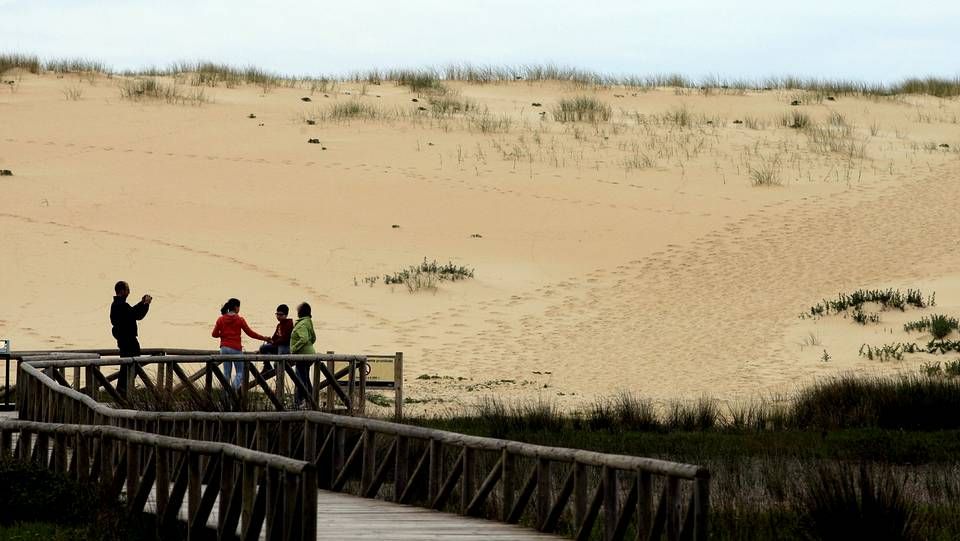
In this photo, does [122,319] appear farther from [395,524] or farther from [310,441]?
[395,524]

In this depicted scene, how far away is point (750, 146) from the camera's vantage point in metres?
43.9

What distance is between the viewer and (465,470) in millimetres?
11078

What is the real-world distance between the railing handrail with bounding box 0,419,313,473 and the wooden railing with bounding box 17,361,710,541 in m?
0.59

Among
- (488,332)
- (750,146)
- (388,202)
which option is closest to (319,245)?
(388,202)

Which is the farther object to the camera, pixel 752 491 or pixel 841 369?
pixel 841 369

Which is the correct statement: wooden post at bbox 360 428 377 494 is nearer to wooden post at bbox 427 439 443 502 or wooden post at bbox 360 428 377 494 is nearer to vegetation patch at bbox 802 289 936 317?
wooden post at bbox 427 439 443 502

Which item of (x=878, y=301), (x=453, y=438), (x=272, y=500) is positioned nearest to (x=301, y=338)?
(x=453, y=438)

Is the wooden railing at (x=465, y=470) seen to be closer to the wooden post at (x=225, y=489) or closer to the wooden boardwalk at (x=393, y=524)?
the wooden boardwalk at (x=393, y=524)

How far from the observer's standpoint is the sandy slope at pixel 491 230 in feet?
90.7

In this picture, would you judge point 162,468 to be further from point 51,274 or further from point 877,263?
point 877,263

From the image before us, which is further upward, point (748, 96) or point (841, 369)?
point (748, 96)

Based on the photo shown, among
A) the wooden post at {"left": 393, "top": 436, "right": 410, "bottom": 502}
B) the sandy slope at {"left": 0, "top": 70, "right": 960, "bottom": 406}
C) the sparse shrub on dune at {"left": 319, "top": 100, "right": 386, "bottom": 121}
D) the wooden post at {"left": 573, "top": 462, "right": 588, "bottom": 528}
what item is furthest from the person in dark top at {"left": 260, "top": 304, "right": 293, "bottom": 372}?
the sparse shrub on dune at {"left": 319, "top": 100, "right": 386, "bottom": 121}

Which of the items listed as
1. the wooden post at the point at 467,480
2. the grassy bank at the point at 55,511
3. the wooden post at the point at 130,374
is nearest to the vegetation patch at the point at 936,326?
the wooden post at the point at 130,374

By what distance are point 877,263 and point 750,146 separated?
11.0 m
